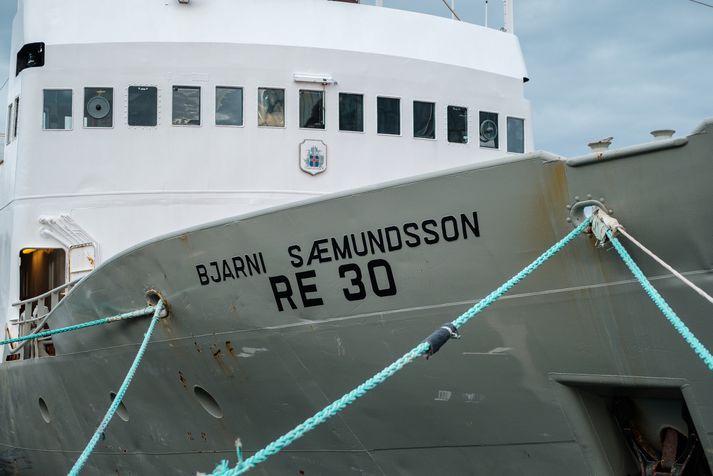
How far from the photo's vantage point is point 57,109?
11.1 meters

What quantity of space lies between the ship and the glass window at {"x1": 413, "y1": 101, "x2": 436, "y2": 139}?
0.04 m

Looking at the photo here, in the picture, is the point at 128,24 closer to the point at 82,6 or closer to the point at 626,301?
the point at 82,6

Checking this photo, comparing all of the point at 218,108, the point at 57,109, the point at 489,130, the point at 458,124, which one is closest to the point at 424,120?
the point at 458,124

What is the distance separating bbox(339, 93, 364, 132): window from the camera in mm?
11195

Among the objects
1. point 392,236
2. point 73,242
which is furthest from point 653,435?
point 73,242

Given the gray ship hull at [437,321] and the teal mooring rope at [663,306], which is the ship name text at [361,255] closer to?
the gray ship hull at [437,321]

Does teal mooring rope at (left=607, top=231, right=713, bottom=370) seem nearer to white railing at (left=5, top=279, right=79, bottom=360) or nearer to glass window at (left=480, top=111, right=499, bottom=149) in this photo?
glass window at (left=480, top=111, right=499, bottom=149)

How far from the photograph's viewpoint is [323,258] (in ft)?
22.1

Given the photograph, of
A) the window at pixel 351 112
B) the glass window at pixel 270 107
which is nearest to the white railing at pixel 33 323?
the glass window at pixel 270 107

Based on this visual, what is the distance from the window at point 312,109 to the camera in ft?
36.3

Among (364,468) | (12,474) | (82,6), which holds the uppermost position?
(82,6)

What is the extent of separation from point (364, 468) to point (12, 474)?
8142 millimetres

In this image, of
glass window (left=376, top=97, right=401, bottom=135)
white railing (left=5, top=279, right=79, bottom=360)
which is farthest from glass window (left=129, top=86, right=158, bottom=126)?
glass window (left=376, top=97, right=401, bottom=135)

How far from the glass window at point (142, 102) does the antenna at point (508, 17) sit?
5.43 metres
